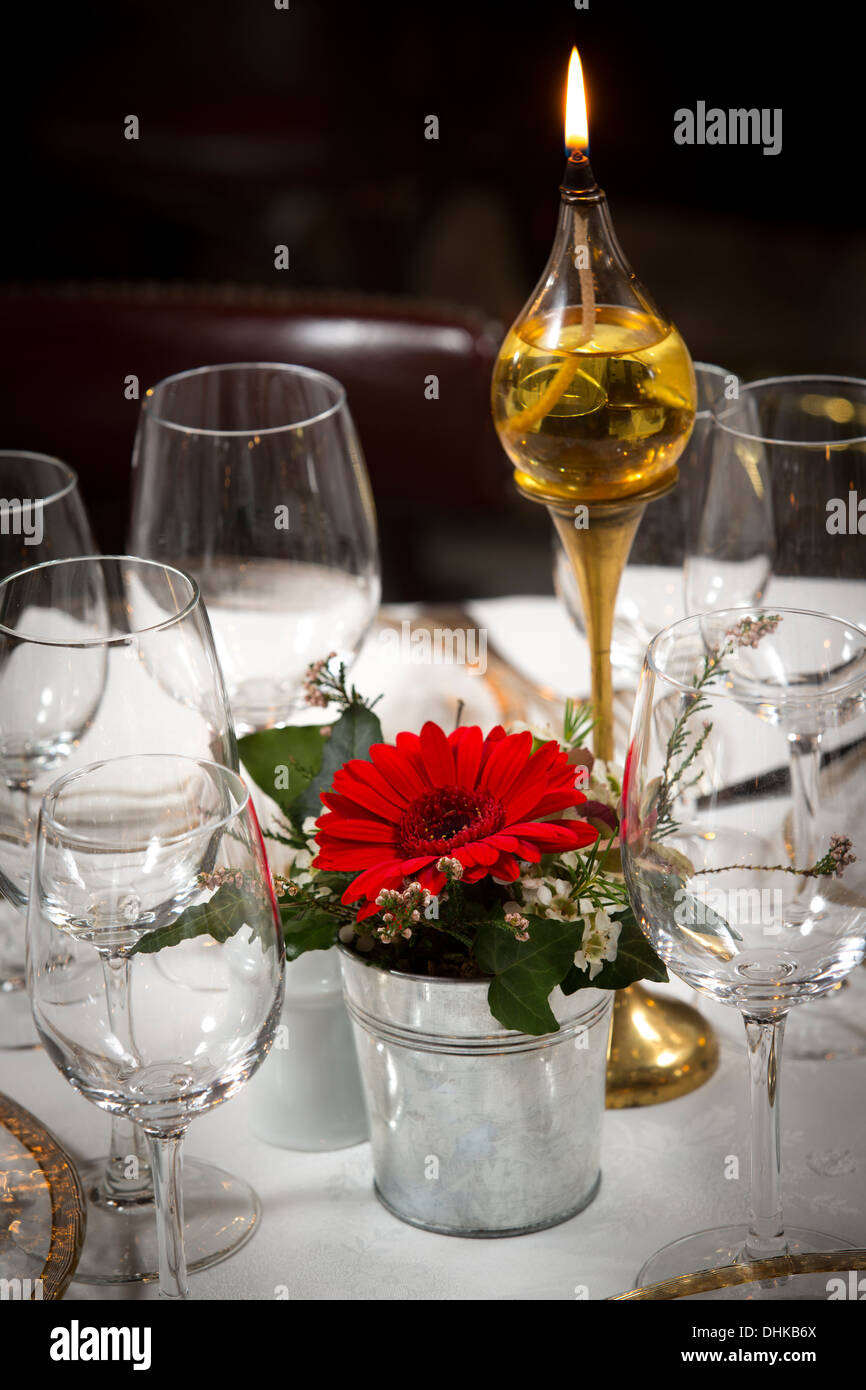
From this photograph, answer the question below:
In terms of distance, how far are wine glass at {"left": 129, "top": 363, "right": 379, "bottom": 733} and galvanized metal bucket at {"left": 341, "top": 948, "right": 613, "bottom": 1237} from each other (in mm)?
255

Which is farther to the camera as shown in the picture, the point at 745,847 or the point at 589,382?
the point at 589,382

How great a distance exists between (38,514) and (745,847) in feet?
1.48

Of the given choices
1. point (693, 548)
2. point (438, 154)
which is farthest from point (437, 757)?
point (438, 154)

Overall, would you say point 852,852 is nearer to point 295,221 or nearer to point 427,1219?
point 427,1219

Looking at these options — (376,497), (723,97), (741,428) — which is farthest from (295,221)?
(741,428)

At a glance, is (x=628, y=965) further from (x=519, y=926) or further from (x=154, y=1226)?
(x=154, y=1226)

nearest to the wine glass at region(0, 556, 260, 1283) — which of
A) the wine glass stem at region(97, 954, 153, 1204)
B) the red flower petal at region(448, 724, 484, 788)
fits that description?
the wine glass stem at region(97, 954, 153, 1204)

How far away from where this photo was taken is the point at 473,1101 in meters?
0.64

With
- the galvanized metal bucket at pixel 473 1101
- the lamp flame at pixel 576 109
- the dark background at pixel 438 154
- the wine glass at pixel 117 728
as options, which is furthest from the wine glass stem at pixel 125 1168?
the dark background at pixel 438 154

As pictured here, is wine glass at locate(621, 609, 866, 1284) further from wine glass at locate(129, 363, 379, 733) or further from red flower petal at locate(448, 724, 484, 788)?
wine glass at locate(129, 363, 379, 733)

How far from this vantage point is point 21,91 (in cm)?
301

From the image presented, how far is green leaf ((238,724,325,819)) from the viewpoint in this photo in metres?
0.72

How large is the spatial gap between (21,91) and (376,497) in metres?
1.88

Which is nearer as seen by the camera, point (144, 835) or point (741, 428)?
point (144, 835)
